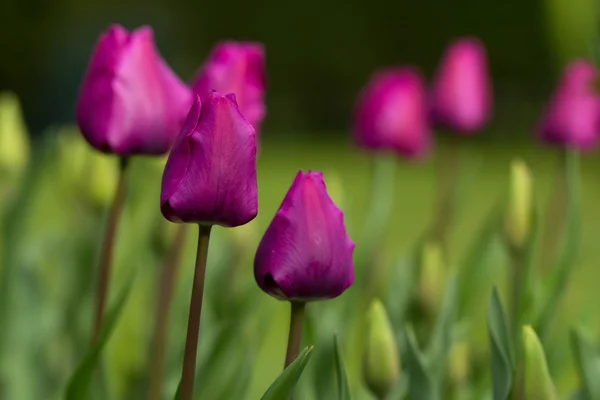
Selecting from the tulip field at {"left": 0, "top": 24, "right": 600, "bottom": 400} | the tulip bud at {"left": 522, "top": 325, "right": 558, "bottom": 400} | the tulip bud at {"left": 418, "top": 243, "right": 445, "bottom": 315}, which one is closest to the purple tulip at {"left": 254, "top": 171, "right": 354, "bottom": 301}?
the tulip field at {"left": 0, "top": 24, "right": 600, "bottom": 400}

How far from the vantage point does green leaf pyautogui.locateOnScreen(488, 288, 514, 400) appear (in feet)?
1.89

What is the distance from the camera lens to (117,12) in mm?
7000

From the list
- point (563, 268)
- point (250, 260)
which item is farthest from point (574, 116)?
point (250, 260)

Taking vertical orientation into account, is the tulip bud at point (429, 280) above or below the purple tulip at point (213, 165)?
below

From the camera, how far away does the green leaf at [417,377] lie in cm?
62

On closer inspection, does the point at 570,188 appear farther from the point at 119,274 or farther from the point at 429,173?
the point at 429,173

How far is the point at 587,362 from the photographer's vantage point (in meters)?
0.64

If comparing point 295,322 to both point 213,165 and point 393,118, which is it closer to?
point 213,165

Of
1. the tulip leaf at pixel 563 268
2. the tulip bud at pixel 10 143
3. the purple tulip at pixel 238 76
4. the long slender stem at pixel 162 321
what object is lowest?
the long slender stem at pixel 162 321

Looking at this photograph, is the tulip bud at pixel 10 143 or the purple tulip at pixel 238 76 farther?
the tulip bud at pixel 10 143

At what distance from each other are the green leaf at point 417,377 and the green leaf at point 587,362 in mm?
99

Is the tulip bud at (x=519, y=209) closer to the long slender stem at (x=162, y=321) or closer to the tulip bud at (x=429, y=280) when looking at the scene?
the tulip bud at (x=429, y=280)

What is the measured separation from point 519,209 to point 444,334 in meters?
0.13

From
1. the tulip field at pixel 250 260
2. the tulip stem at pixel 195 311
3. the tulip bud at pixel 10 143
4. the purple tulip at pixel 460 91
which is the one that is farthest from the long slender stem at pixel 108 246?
the purple tulip at pixel 460 91
